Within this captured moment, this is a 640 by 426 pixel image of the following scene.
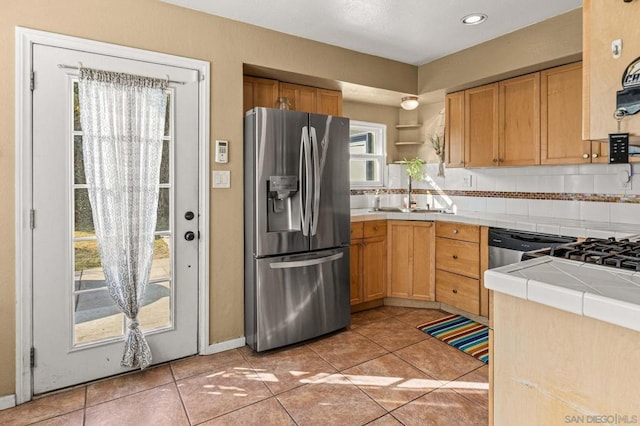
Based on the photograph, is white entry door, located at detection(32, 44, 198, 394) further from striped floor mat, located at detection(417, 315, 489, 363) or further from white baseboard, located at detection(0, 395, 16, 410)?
striped floor mat, located at detection(417, 315, 489, 363)

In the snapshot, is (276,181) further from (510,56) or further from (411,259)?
(510,56)

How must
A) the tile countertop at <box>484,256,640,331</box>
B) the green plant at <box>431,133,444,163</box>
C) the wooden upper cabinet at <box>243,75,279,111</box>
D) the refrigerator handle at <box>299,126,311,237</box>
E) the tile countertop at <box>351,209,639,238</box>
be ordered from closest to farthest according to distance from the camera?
1. the tile countertop at <box>484,256,640,331</box>
2. the tile countertop at <box>351,209,639,238</box>
3. the refrigerator handle at <box>299,126,311,237</box>
4. the wooden upper cabinet at <box>243,75,279,111</box>
5. the green plant at <box>431,133,444,163</box>

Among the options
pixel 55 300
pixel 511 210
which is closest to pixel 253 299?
pixel 55 300

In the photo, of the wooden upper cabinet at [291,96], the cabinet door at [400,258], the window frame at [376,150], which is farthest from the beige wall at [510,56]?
the cabinet door at [400,258]

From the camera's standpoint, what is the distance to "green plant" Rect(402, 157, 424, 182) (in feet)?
13.9

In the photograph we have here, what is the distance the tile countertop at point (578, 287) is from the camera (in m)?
0.90

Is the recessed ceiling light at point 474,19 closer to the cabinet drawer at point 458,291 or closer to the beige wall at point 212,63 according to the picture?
the beige wall at point 212,63

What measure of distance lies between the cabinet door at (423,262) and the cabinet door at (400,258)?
4 cm

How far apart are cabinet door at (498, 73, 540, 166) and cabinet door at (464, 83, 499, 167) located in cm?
6

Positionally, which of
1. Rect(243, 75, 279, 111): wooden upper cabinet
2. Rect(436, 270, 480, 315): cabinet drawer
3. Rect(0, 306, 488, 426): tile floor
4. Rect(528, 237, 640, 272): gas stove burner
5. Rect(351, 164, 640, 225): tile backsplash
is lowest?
Rect(0, 306, 488, 426): tile floor

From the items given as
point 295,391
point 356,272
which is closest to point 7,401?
point 295,391

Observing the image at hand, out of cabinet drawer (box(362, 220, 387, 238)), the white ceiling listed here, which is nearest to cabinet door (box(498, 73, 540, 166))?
the white ceiling

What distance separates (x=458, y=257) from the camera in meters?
3.40

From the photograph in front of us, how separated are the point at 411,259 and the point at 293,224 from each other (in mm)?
1439
